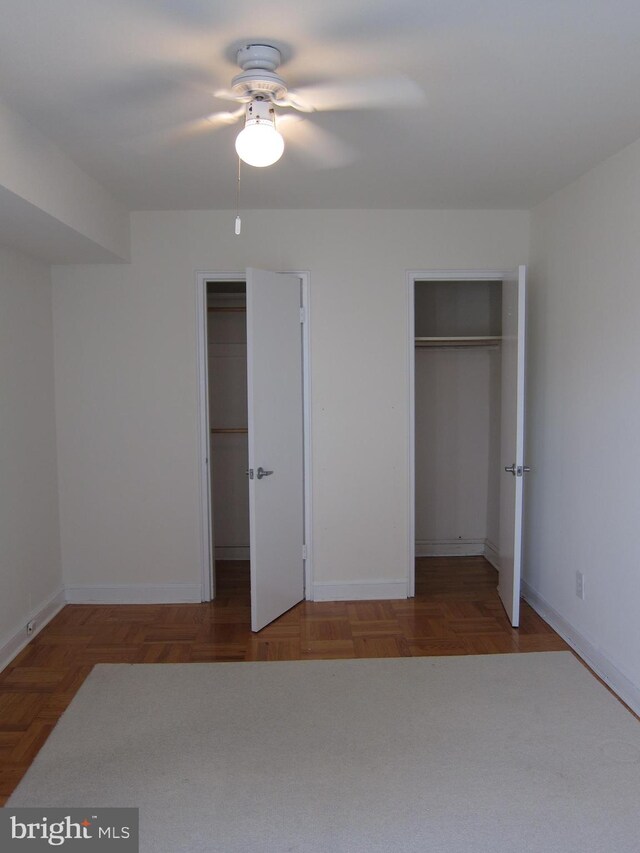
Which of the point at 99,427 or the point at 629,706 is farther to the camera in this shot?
the point at 99,427

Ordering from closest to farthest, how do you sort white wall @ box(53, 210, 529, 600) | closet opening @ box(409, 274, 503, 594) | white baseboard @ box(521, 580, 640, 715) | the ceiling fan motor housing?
1. the ceiling fan motor housing
2. white baseboard @ box(521, 580, 640, 715)
3. white wall @ box(53, 210, 529, 600)
4. closet opening @ box(409, 274, 503, 594)

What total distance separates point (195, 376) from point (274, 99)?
7.11ft

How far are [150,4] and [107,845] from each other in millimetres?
2455

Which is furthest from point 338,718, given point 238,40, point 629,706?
point 238,40

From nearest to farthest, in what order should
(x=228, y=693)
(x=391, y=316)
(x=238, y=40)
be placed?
(x=238, y=40) < (x=228, y=693) < (x=391, y=316)

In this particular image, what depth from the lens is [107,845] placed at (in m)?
2.08

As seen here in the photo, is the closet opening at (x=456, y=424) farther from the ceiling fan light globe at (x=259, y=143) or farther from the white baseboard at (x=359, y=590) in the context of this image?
the ceiling fan light globe at (x=259, y=143)

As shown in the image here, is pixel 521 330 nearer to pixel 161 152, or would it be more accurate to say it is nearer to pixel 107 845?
pixel 161 152

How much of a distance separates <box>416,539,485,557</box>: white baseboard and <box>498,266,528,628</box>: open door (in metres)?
1.06

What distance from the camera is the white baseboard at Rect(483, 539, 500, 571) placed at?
4914 millimetres

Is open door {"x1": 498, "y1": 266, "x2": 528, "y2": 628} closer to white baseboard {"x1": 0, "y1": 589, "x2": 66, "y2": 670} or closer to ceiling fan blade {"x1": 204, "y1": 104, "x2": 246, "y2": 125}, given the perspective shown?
ceiling fan blade {"x1": 204, "y1": 104, "x2": 246, "y2": 125}

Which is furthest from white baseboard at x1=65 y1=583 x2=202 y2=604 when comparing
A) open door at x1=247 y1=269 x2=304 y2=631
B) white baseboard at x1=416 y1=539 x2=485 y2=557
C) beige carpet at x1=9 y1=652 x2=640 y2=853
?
white baseboard at x1=416 y1=539 x2=485 y2=557

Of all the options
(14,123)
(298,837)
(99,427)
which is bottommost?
(298,837)

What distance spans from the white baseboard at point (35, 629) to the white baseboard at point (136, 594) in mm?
110
